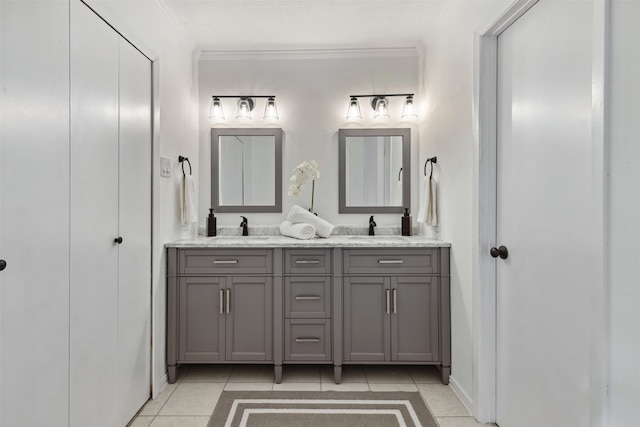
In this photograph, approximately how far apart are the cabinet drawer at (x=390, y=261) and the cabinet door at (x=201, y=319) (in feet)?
2.89

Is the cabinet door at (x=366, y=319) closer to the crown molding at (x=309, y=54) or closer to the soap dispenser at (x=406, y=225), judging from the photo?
the soap dispenser at (x=406, y=225)

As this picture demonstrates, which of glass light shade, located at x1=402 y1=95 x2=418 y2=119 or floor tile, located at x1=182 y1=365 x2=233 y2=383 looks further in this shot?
glass light shade, located at x1=402 y1=95 x2=418 y2=119

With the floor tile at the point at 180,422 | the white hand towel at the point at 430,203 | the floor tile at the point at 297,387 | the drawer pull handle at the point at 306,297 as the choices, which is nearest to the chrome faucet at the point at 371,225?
the white hand towel at the point at 430,203

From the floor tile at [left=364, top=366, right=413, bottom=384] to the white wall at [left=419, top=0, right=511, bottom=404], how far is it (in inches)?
13.0

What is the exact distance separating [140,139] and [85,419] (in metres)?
1.41

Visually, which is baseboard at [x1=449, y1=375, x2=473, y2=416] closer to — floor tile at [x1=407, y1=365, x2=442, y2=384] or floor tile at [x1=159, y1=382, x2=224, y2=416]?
floor tile at [x1=407, y1=365, x2=442, y2=384]

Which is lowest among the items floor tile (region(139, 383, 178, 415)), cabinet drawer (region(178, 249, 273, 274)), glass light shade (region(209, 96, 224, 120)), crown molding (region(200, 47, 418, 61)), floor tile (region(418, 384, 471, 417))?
floor tile (region(139, 383, 178, 415))

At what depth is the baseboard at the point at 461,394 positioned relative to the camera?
201 cm

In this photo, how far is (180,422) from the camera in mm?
1914

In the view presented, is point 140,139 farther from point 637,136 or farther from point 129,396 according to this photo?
point 637,136

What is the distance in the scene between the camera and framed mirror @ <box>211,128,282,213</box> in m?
2.99

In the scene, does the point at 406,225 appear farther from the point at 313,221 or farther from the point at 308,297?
the point at 308,297

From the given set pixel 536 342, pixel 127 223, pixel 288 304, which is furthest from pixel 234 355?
pixel 536 342

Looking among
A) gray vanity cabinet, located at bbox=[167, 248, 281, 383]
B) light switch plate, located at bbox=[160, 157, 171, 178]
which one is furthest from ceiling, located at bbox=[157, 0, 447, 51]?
gray vanity cabinet, located at bbox=[167, 248, 281, 383]
